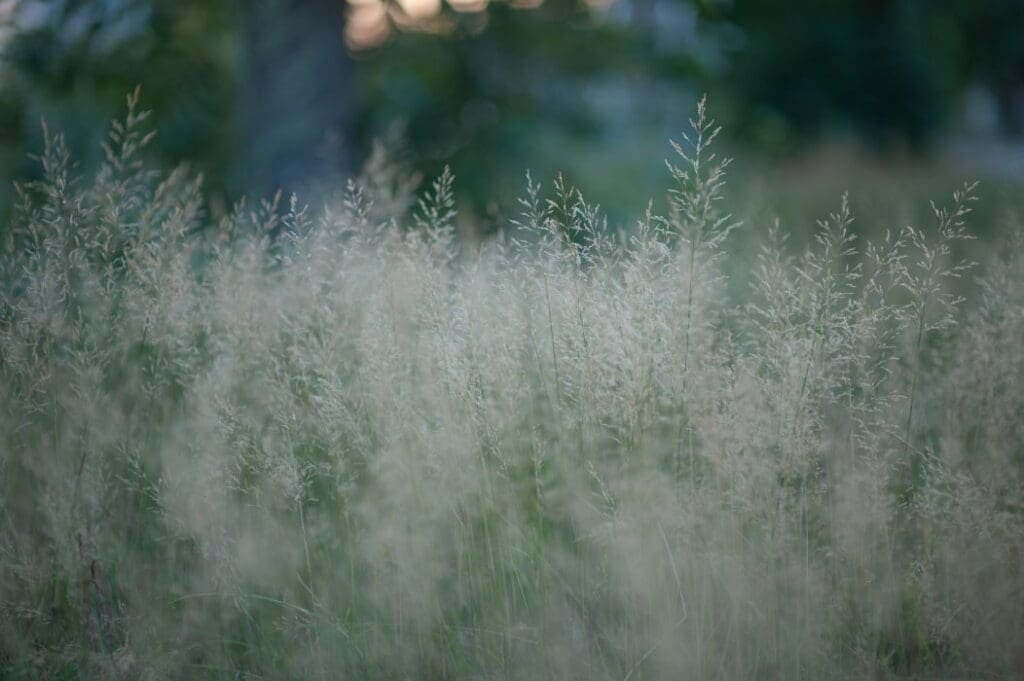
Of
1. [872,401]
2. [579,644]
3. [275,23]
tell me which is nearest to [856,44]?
[275,23]

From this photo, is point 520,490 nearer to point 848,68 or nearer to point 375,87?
point 375,87

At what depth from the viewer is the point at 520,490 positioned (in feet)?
8.60

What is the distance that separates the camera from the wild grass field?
7.50 ft

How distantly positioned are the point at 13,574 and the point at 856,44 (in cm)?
1520

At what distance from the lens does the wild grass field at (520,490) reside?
7.50 feet

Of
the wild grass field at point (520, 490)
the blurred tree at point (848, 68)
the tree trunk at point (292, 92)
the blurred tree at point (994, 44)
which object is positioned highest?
the blurred tree at point (994, 44)

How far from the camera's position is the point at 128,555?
2631 millimetres

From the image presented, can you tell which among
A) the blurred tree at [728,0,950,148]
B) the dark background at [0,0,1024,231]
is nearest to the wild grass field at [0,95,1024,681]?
the dark background at [0,0,1024,231]

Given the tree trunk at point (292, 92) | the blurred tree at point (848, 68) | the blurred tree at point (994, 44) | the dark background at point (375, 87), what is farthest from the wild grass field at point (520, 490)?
the blurred tree at point (994, 44)

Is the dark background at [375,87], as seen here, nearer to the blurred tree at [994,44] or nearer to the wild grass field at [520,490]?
the wild grass field at [520,490]

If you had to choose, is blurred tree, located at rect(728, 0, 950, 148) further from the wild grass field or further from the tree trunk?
the wild grass field

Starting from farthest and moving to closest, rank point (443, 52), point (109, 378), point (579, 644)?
point (443, 52)
point (109, 378)
point (579, 644)

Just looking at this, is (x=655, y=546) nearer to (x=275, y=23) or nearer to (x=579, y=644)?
(x=579, y=644)

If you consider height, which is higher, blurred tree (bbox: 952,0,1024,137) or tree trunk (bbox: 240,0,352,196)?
blurred tree (bbox: 952,0,1024,137)
